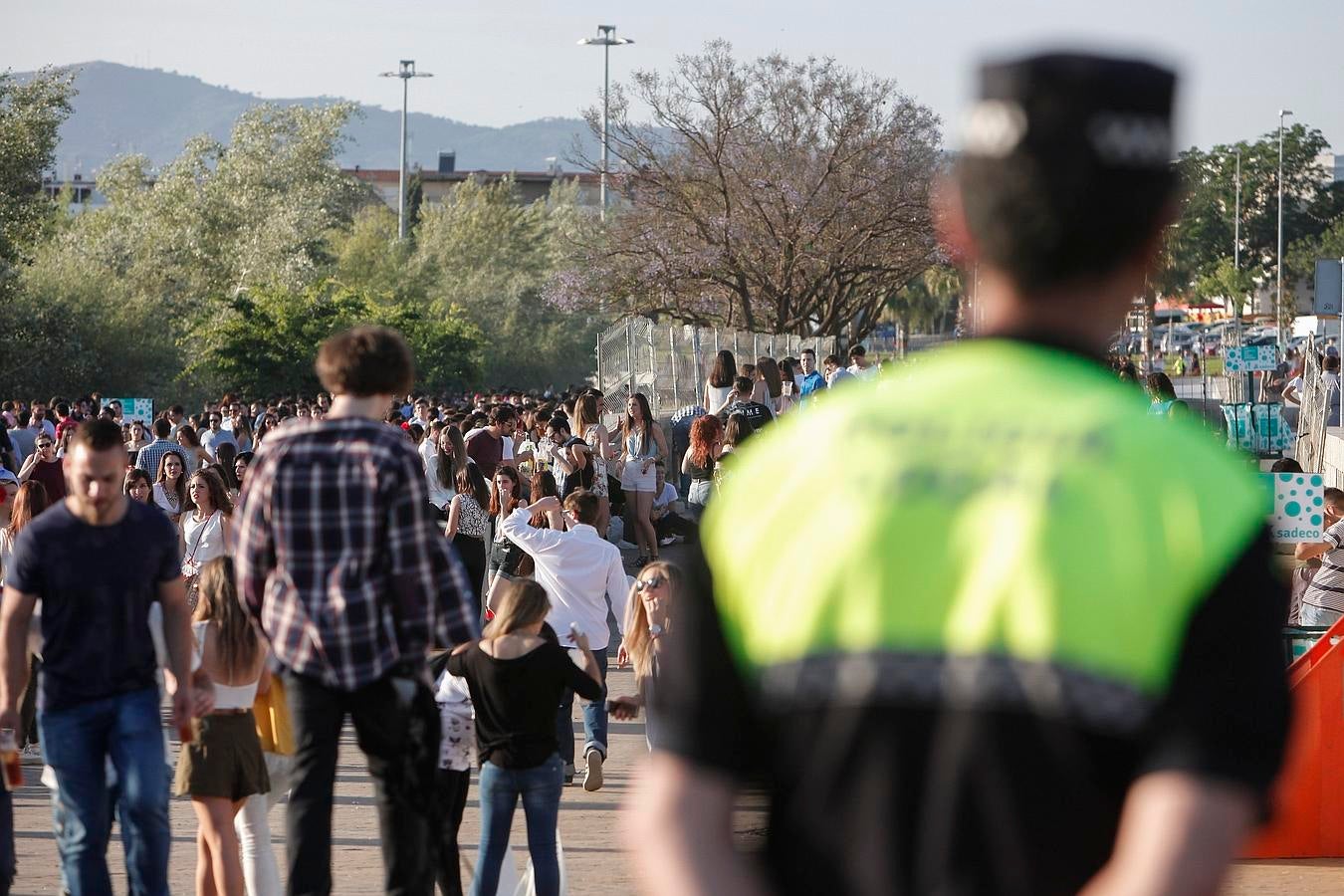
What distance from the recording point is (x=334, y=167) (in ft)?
211

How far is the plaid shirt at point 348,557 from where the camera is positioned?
5129 millimetres

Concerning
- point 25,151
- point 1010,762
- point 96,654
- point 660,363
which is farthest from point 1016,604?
point 25,151

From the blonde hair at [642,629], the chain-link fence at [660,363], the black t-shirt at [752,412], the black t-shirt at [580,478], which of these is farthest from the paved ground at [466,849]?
the chain-link fence at [660,363]

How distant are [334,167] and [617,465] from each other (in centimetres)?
4848

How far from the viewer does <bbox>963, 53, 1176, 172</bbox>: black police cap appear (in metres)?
1.62

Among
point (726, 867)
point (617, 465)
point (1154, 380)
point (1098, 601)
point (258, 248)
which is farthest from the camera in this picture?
point (258, 248)

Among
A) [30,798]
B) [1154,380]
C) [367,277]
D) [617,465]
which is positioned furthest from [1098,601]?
[367,277]

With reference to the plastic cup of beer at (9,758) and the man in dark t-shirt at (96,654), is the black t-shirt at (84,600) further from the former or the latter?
the plastic cup of beer at (9,758)

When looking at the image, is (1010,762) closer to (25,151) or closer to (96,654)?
(96,654)

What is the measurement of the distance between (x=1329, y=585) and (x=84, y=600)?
634 cm

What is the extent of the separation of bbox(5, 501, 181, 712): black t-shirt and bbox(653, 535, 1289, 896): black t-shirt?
4.48 meters

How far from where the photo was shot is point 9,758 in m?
6.00

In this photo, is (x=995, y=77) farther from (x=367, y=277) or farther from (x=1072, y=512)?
(x=367, y=277)

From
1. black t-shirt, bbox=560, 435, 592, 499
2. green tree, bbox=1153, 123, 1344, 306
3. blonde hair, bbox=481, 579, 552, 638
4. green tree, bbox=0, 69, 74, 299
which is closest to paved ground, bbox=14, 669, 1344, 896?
blonde hair, bbox=481, 579, 552, 638
